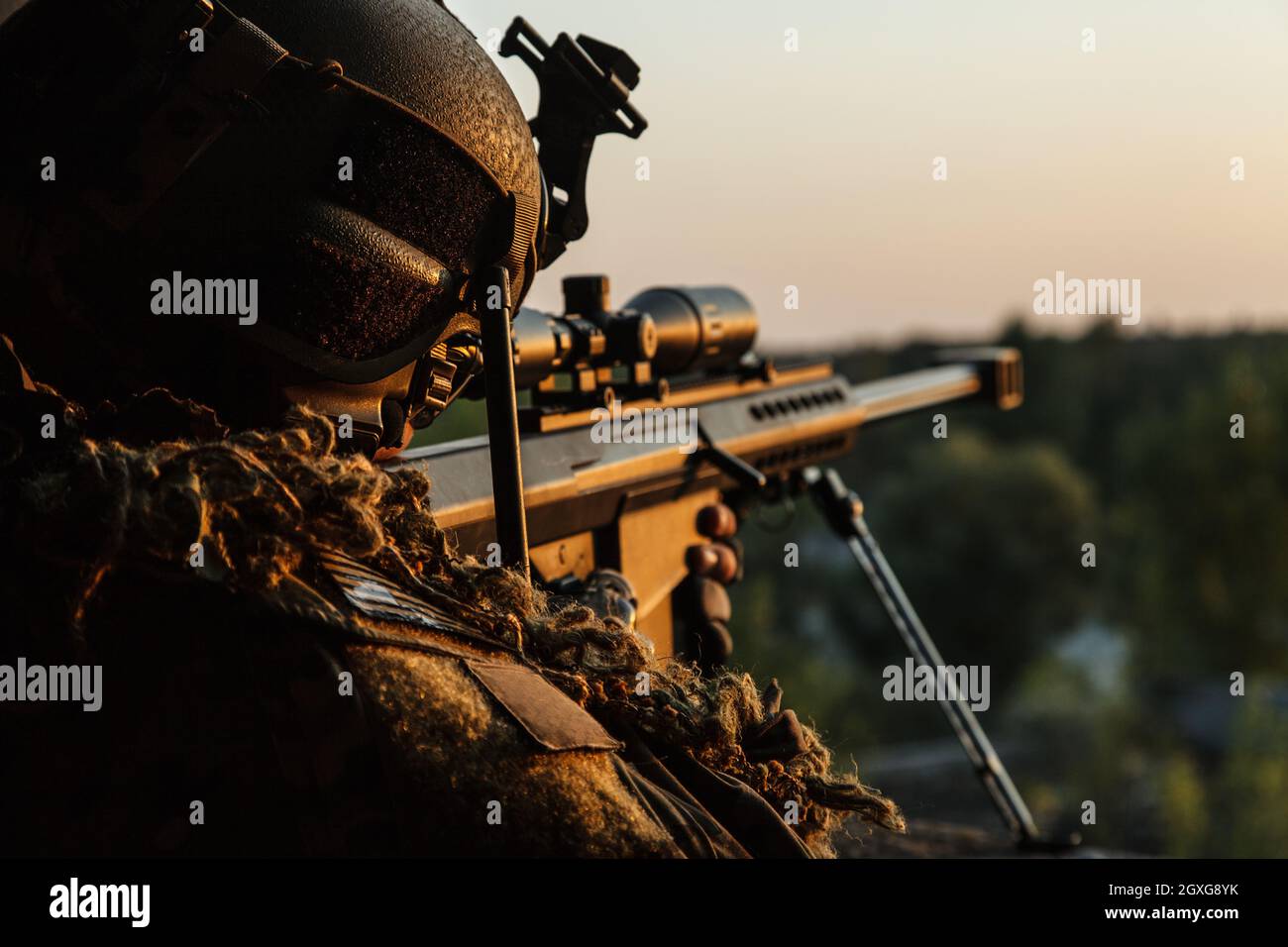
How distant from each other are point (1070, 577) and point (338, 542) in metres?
40.4

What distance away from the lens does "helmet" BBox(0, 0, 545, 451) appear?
155 cm

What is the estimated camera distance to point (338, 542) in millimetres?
1433

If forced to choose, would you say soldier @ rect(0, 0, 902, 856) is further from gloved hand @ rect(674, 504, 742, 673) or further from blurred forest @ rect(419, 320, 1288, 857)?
blurred forest @ rect(419, 320, 1288, 857)

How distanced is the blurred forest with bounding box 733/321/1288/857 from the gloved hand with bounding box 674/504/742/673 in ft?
79.5

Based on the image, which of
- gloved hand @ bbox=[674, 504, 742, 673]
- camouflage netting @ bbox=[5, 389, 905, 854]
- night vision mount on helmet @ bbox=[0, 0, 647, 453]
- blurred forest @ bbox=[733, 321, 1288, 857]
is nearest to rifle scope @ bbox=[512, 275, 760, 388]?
gloved hand @ bbox=[674, 504, 742, 673]

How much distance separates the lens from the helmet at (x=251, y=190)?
1547 millimetres

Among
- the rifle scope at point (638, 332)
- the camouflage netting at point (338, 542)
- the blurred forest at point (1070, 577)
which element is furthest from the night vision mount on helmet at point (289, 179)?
the blurred forest at point (1070, 577)

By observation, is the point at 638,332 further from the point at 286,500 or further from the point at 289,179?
the point at 286,500

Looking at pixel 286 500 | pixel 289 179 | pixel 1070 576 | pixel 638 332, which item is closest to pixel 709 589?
pixel 638 332

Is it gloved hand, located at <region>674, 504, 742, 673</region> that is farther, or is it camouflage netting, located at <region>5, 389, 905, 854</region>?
gloved hand, located at <region>674, 504, 742, 673</region>

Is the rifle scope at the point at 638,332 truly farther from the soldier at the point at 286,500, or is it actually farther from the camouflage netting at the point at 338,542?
the camouflage netting at the point at 338,542

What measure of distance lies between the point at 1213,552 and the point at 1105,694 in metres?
7.81

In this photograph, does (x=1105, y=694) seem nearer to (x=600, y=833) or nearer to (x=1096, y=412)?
(x=1096, y=412)

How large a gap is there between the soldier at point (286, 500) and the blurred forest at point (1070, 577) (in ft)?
86.5
